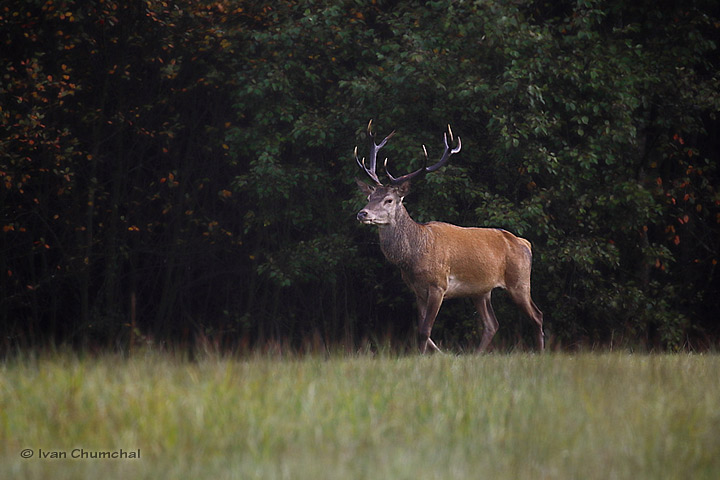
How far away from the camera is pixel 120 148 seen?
41.2 ft

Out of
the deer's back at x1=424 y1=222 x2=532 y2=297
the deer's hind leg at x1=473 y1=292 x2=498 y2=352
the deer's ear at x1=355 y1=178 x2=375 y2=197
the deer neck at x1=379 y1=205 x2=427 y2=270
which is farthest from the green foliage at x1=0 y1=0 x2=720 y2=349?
the deer neck at x1=379 y1=205 x2=427 y2=270

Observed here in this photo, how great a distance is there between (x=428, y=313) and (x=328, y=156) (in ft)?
14.2

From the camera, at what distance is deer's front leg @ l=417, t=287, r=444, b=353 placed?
9.16m

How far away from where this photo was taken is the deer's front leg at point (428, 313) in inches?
361

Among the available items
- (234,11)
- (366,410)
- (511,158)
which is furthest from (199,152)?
(366,410)

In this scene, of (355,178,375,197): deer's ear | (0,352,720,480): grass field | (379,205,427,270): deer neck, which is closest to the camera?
(0,352,720,480): grass field

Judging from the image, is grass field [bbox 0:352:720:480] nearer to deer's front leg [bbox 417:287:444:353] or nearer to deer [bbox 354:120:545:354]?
deer's front leg [bbox 417:287:444:353]

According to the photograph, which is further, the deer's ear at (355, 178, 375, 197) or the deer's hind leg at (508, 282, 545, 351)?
the deer's hind leg at (508, 282, 545, 351)

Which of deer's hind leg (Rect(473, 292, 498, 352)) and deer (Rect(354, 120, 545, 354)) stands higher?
deer (Rect(354, 120, 545, 354))

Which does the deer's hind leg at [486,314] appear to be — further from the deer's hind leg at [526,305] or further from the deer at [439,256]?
the deer's hind leg at [526,305]

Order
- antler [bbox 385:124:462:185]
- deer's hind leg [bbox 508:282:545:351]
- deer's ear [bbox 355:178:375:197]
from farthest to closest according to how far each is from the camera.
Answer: deer's hind leg [bbox 508:282:545:351], deer's ear [bbox 355:178:375:197], antler [bbox 385:124:462:185]

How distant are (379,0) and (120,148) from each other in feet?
13.9

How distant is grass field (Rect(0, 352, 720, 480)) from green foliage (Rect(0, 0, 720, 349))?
5602mm

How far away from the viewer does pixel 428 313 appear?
30.5 ft
